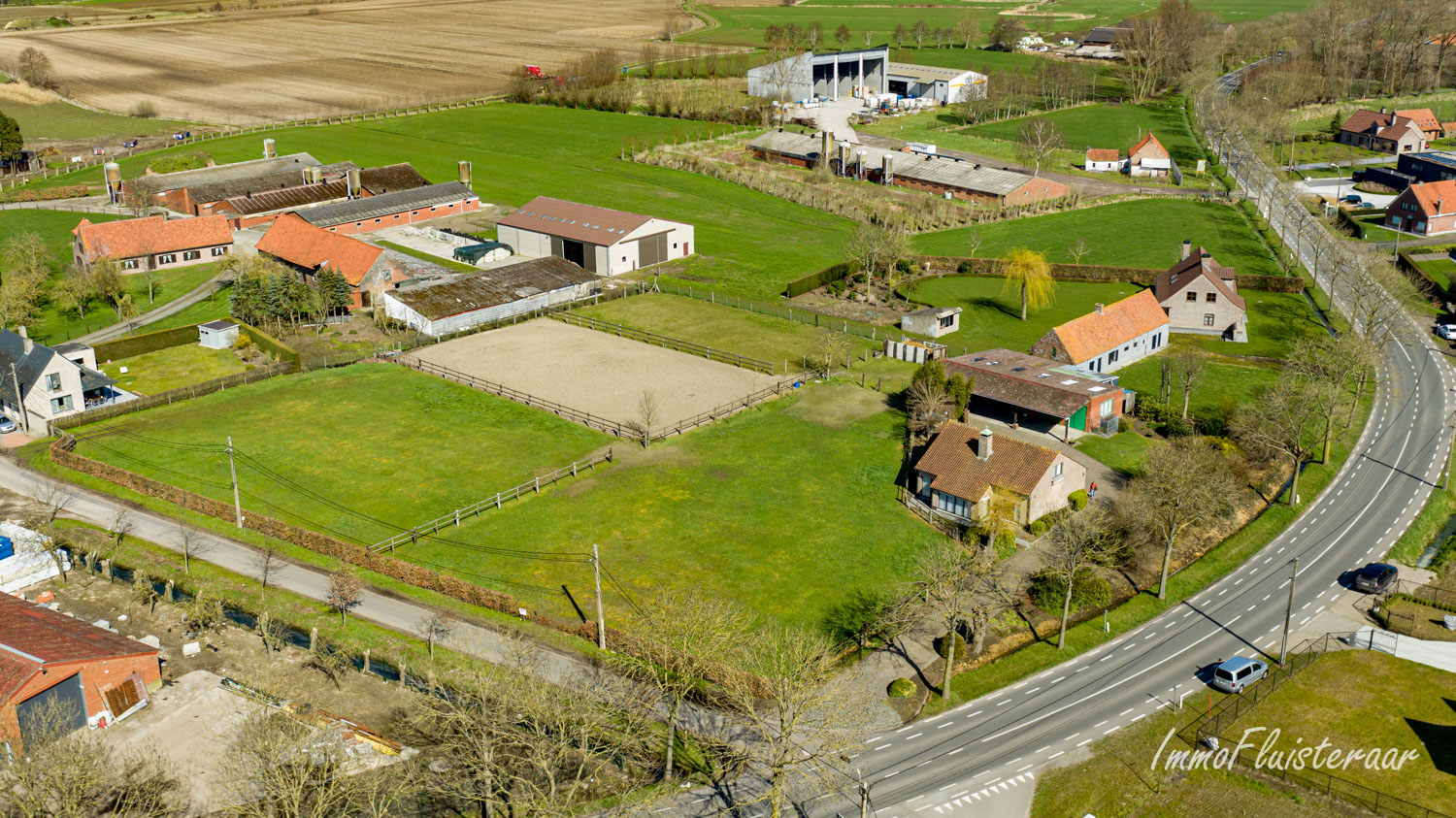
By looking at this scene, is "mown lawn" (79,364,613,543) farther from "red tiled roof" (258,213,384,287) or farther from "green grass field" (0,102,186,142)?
"green grass field" (0,102,186,142)

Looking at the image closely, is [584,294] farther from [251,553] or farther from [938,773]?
[938,773]

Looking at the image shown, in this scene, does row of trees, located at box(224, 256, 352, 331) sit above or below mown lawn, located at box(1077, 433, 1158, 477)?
above

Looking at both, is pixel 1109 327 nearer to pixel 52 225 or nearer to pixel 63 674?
pixel 63 674

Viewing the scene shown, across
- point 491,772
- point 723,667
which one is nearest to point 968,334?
point 723,667

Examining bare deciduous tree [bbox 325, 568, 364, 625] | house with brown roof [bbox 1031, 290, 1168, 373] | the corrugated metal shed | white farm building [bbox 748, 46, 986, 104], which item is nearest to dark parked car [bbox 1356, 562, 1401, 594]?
house with brown roof [bbox 1031, 290, 1168, 373]

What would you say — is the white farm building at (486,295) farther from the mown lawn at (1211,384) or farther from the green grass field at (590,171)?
the mown lawn at (1211,384)

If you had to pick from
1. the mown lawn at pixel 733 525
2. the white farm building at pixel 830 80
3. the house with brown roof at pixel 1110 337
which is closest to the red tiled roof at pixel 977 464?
the mown lawn at pixel 733 525

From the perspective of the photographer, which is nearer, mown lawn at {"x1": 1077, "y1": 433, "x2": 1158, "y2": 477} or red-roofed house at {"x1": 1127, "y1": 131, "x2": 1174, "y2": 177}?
mown lawn at {"x1": 1077, "y1": 433, "x2": 1158, "y2": 477}
